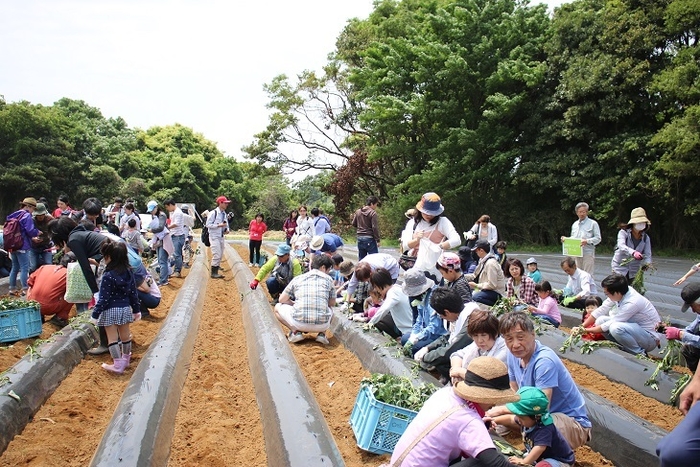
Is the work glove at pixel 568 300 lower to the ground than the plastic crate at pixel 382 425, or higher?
higher

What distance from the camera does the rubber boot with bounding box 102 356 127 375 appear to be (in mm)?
5777

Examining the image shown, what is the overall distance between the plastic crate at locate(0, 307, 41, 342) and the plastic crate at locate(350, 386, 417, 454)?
467cm

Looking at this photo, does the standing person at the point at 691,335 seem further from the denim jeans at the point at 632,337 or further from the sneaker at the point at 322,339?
the sneaker at the point at 322,339

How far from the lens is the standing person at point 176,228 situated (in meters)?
11.3

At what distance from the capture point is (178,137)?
152ft

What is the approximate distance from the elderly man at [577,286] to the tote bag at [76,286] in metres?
6.64

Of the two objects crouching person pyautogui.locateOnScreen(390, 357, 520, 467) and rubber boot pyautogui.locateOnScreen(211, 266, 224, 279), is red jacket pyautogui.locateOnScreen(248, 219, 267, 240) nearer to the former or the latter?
rubber boot pyautogui.locateOnScreen(211, 266, 224, 279)

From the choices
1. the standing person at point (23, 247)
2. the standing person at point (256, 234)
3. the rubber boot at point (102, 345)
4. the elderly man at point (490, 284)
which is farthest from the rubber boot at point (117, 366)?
the standing person at point (256, 234)

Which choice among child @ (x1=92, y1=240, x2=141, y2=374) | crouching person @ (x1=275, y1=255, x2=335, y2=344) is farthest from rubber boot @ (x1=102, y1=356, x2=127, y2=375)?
crouching person @ (x1=275, y1=255, x2=335, y2=344)

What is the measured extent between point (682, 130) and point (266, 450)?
51.2ft

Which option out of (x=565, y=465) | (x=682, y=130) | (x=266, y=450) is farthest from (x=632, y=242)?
(x=682, y=130)

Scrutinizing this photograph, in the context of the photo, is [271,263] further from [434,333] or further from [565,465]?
[565,465]

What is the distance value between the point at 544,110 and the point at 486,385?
1887 cm

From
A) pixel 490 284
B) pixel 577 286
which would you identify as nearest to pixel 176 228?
pixel 490 284
